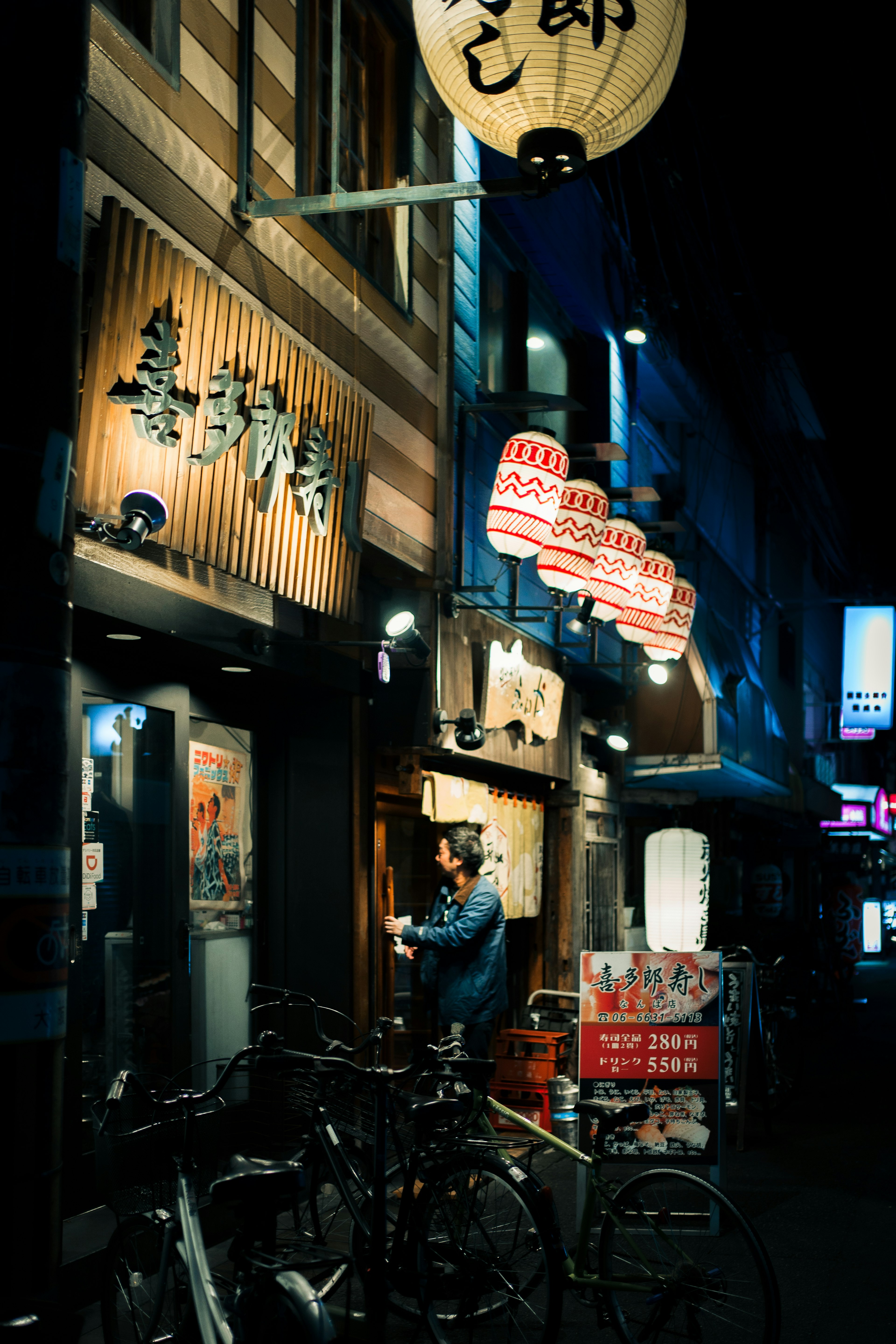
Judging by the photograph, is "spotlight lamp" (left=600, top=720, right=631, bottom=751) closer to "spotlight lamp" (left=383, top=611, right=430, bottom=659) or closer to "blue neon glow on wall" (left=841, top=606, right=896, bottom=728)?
"spotlight lamp" (left=383, top=611, right=430, bottom=659)

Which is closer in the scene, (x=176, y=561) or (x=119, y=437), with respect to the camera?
(x=119, y=437)

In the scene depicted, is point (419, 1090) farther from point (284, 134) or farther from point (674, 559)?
point (674, 559)

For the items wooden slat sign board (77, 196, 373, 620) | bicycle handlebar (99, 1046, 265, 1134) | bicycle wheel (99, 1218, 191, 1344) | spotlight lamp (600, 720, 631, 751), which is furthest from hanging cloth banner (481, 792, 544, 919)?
bicycle handlebar (99, 1046, 265, 1134)

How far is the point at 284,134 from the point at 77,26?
5392 millimetres

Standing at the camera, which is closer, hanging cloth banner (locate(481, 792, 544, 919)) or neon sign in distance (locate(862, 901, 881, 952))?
hanging cloth banner (locate(481, 792, 544, 919))

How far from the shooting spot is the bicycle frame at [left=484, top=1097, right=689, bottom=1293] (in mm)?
5734

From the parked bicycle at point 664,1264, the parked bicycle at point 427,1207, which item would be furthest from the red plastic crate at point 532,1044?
the parked bicycle at point 427,1207

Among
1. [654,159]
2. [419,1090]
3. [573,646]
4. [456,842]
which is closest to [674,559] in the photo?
[573,646]

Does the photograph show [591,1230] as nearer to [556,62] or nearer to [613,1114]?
[613,1114]

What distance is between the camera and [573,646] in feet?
46.7

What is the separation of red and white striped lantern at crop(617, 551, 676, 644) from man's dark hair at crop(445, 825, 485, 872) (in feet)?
16.4

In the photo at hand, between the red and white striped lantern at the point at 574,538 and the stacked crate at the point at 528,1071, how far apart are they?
406cm

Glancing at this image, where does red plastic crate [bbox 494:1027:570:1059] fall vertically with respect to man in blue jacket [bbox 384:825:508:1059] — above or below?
below

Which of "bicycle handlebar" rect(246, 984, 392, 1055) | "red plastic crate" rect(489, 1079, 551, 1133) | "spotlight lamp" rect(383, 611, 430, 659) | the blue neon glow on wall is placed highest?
the blue neon glow on wall
